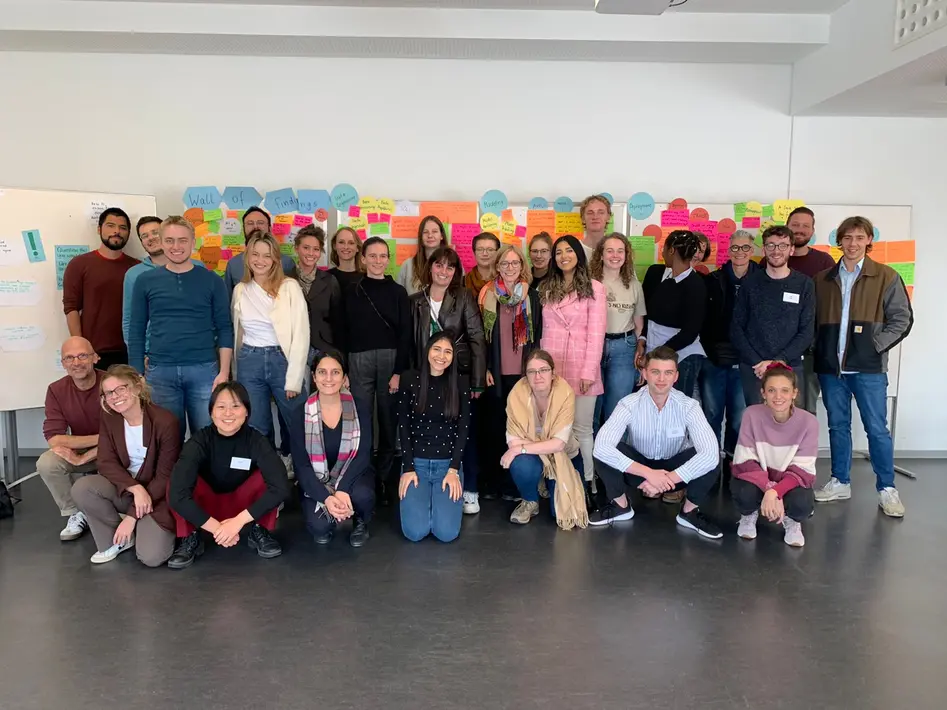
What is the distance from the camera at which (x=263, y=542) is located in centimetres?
301

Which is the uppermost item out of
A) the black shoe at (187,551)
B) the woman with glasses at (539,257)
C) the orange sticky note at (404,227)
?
the orange sticky note at (404,227)

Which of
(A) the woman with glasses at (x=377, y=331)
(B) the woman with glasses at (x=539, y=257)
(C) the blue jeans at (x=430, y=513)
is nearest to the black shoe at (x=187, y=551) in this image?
(C) the blue jeans at (x=430, y=513)

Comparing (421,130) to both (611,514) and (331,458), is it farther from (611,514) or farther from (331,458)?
(611,514)

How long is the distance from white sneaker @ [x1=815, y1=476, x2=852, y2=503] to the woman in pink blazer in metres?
1.49

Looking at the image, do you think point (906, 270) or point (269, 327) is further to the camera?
point (906, 270)

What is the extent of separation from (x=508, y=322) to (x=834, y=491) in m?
2.21

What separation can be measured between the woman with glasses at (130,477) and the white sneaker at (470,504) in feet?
4.83

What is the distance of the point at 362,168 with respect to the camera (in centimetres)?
454

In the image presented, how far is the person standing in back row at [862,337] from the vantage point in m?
3.60

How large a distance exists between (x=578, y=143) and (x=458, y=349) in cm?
199

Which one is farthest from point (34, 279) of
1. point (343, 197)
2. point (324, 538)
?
point (324, 538)

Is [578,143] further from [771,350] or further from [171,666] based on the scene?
[171,666]

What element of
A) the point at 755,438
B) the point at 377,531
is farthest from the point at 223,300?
the point at 755,438

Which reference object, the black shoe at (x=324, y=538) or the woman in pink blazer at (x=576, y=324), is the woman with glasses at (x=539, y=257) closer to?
the woman in pink blazer at (x=576, y=324)
